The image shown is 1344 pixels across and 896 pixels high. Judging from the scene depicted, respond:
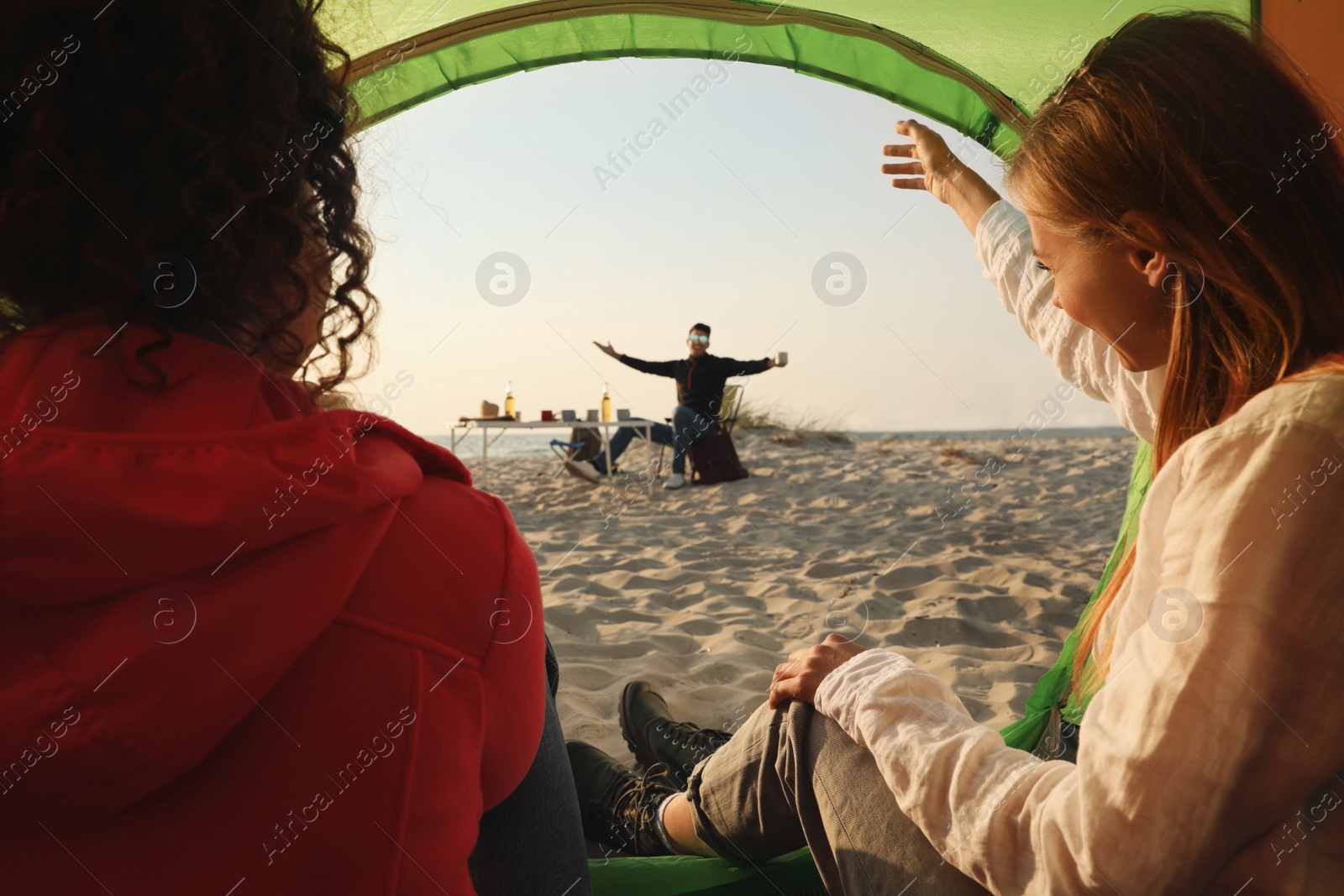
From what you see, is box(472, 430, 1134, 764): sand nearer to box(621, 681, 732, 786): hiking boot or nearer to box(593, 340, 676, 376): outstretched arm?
box(621, 681, 732, 786): hiking boot

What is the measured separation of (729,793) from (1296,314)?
2.90 ft

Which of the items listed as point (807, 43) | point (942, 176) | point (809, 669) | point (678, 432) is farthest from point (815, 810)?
point (678, 432)

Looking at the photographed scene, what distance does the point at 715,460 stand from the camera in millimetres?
6273

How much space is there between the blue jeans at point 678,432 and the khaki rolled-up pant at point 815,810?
203 inches

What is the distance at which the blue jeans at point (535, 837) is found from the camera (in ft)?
2.84

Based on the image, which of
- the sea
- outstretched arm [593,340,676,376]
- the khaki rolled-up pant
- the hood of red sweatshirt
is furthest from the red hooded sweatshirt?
the sea

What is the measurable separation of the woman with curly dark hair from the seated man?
578 cm

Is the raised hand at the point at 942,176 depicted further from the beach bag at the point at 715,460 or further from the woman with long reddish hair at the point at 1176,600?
the beach bag at the point at 715,460

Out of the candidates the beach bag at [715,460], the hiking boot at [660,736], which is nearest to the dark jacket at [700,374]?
the beach bag at [715,460]

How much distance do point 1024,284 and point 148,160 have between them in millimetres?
1310

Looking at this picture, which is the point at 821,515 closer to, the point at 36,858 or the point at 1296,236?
the point at 1296,236

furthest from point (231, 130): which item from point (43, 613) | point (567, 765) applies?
point (567, 765)

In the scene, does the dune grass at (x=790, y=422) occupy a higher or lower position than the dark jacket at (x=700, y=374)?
lower

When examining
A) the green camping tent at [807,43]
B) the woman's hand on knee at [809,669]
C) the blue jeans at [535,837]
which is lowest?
the blue jeans at [535,837]
